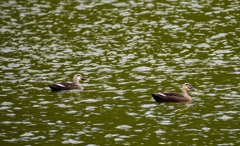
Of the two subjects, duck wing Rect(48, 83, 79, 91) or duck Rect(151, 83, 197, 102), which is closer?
duck Rect(151, 83, 197, 102)

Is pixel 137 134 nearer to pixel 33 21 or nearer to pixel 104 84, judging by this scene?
pixel 104 84

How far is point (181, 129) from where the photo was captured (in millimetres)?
23328

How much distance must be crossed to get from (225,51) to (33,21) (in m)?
18.9

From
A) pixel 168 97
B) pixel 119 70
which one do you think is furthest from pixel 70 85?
pixel 168 97

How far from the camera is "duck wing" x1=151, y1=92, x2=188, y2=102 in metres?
27.4

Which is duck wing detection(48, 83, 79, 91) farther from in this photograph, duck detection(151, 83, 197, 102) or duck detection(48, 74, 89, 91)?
duck detection(151, 83, 197, 102)

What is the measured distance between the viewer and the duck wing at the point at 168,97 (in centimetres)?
2744

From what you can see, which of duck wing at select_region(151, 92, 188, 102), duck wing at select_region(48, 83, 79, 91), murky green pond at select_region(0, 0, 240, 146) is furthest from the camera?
duck wing at select_region(48, 83, 79, 91)

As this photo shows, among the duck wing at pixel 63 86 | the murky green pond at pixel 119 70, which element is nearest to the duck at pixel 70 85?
the duck wing at pixel 63 86

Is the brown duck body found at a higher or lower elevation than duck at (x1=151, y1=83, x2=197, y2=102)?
higher

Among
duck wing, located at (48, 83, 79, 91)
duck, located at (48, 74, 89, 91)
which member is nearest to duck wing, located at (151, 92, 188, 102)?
duck, located at (48, 74, 89, 91)

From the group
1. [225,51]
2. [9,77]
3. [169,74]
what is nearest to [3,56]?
[9,77]

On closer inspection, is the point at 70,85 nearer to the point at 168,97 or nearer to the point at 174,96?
the point at 168,97

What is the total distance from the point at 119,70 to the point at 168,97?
7085 millimetres
